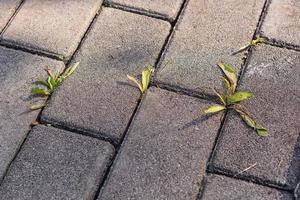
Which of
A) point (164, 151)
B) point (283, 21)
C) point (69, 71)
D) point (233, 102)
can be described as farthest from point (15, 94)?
point (283, 21)

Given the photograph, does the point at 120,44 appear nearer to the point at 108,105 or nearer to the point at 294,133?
the point at 108,105

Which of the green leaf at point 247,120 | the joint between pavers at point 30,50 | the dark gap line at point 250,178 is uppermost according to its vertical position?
the joint between pavers at point 30,50

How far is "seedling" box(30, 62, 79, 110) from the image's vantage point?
204cm

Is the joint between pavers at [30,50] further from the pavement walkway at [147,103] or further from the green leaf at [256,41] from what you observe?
the green leaf at [256,41]

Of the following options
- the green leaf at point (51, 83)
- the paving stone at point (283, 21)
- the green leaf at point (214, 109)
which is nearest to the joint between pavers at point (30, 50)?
the green leaf at point (51, 83)

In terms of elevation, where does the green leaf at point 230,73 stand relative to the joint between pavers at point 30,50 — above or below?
above

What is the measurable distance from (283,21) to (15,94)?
119 centimetres

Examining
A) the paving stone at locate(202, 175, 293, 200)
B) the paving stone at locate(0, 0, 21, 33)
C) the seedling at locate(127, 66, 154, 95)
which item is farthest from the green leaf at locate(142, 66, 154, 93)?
the paving stone at locate(0, 0, 21, 33)

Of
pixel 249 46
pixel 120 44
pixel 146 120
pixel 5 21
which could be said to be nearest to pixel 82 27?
pixel 120 44

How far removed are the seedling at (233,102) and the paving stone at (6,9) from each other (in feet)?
3.26

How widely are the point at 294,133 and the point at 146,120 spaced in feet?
1.81

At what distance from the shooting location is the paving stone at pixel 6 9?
230cm

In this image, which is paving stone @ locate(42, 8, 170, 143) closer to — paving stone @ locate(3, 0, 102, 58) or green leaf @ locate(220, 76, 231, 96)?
paving stone @ locate(3, 0, 102, 58)

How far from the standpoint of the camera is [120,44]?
2.20 m
